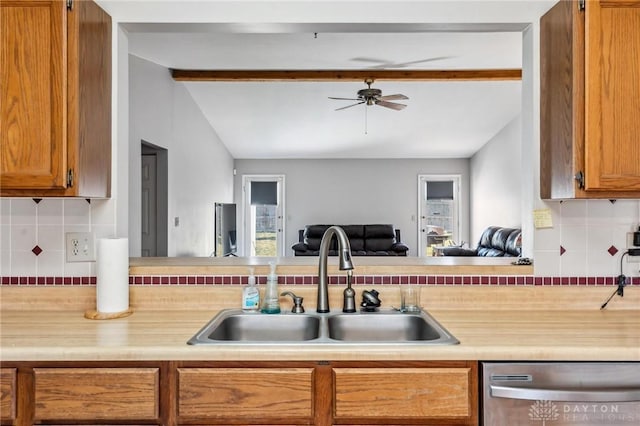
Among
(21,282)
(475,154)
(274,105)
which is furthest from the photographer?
(475,154)

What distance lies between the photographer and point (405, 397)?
3.84ft

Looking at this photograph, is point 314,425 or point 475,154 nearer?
point 314,425

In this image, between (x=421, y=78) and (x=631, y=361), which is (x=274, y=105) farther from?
(x=631, y=361)

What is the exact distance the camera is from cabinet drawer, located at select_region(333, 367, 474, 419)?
3.83 feet

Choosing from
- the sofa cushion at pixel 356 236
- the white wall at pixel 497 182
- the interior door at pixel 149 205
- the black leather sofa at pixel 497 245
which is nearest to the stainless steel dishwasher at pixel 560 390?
the interior door at pixel 149 205

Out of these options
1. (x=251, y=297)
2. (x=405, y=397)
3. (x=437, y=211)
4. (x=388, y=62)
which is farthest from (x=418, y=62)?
(x=437, y=211)

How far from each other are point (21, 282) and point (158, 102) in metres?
2.89

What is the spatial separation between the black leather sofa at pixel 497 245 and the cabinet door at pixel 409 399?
397 centimetres

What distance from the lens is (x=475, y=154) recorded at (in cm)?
805

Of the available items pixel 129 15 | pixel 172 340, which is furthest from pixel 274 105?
pixel 172 340

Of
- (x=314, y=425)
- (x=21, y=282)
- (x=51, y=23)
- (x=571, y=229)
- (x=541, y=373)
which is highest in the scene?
(x=51, y=23)

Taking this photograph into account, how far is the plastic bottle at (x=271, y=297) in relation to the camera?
1609 mm

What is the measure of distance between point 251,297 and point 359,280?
44cm

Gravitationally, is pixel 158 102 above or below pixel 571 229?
above
